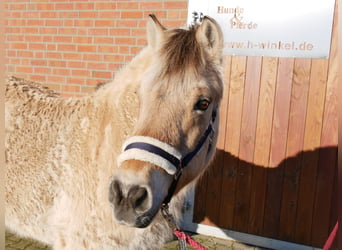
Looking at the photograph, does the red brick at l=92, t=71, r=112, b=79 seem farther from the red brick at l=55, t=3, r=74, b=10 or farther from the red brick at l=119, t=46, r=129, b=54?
the red brick at l=55, t=3, r=74, b=10

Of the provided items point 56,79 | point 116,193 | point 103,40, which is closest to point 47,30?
point 56,79

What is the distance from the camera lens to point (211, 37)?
6.10 ft

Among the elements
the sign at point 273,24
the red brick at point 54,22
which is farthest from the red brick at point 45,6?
the sign at point 273,24

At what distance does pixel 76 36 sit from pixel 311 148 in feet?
10.6

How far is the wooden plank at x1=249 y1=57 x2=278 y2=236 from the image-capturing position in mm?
3371

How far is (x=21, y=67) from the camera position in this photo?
4.68m

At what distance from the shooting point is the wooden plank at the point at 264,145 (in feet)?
11.1

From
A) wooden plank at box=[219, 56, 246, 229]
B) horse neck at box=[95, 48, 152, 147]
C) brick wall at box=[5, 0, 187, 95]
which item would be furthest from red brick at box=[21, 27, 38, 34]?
wooden plank at box=[219, 56, 246, 229]

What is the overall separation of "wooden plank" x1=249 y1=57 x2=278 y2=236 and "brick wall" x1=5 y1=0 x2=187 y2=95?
116cm

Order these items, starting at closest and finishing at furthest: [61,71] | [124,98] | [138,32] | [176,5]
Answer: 1. [124,98]
2. [176,5]
3. [138,32]
4. [61,71]

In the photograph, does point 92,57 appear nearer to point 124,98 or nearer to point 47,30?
point 47,30

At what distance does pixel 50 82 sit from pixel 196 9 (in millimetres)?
2334

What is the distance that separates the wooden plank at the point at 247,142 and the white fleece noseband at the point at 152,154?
6.94 feet

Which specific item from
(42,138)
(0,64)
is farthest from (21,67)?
(0,64)
